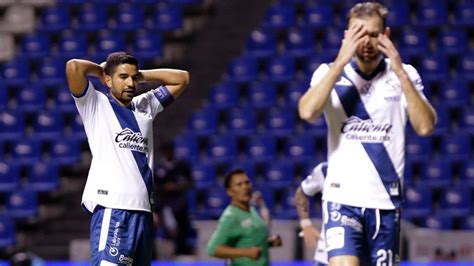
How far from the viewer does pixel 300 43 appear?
1692cm

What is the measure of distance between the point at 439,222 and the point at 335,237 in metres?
9.28

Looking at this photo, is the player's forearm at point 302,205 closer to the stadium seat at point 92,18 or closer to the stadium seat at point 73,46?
the stadium seat at point 73,46

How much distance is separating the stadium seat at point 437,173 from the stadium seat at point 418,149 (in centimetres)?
16

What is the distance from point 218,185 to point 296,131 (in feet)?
4.73

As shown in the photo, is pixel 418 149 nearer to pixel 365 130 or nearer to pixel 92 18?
pixel 92 18

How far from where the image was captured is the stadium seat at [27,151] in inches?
642

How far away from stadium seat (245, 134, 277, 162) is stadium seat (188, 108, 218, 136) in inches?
25.8

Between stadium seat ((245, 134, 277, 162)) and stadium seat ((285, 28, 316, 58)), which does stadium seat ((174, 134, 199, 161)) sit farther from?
stadium seat ((285, 28, 316, 58))

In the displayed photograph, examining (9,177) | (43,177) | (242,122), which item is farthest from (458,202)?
(9,177)

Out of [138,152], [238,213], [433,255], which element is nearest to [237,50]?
[433,255]

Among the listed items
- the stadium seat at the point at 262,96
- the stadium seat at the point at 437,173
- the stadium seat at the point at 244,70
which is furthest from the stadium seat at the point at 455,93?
the stadium seat at the point at 244,70

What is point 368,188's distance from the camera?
18.6ft

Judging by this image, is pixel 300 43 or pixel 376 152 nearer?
pixel 376 152

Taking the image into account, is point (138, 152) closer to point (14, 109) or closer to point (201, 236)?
point (201, 236)
